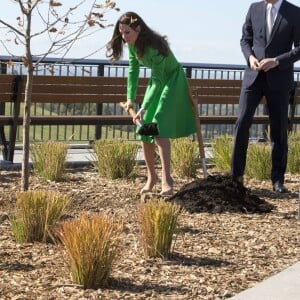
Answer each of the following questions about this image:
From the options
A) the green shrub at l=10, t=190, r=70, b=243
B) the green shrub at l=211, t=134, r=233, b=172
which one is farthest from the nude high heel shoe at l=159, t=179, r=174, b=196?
the green shrub at l=10, t=190, r=70, b=243

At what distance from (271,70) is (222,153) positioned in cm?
177

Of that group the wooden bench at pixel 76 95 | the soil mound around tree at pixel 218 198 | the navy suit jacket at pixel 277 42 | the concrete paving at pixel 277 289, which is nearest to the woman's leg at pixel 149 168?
the soil mound around tree at pixel 218 198

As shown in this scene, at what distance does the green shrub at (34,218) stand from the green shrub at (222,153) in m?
4.28

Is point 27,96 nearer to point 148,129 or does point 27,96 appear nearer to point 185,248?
point 148,129

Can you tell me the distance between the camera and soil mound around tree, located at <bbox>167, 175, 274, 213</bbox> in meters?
7.93

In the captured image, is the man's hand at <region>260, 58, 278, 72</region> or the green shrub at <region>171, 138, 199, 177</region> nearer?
the man's hand at <region>260, 58, 278, 72</region>

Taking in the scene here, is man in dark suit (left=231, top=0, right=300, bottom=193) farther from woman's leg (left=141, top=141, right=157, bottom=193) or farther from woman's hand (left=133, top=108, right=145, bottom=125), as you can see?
woman's hand (left=133, top=108, right=145, bottom=125)

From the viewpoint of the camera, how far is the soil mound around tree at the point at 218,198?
26.0 ft

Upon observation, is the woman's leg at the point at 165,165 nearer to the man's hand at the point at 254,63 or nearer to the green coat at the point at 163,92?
the green coat at the point at 163,92

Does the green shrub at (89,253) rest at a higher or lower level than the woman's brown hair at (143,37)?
lower

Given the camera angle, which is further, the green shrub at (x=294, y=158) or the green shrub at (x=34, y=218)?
the green shrub at (x=294, y=158)

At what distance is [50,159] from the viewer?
9586mm

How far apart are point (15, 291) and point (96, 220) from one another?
0.61m

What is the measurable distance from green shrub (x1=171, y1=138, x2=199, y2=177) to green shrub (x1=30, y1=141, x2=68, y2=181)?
1.15m
